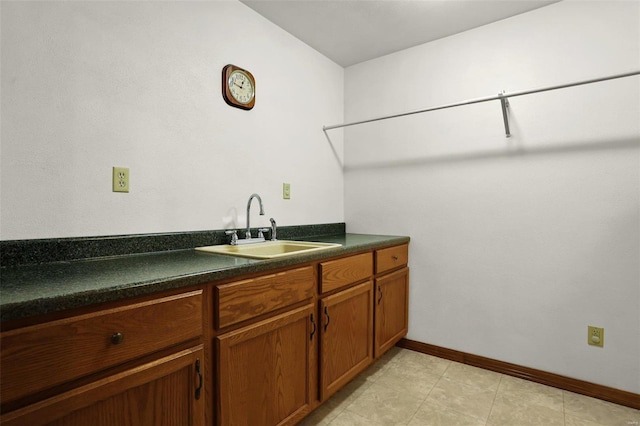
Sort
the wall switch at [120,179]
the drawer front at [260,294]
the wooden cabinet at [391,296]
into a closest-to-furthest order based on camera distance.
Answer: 1. the drawer front at [260,294]
2. the wall switch at [120,179]
3. the wooden cabinet at [391,296]

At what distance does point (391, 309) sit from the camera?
2195 mm

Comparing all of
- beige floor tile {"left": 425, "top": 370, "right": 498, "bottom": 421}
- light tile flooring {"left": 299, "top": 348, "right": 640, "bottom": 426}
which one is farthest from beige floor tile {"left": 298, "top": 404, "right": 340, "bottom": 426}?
beige floor tile {"left": 425, "top": 370, "right": 498, "bottom": 421}

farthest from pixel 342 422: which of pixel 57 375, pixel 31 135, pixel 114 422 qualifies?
pixel 31 135

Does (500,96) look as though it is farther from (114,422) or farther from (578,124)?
(114,422)

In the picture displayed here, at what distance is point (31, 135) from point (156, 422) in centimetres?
107

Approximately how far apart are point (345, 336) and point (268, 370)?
565 mm

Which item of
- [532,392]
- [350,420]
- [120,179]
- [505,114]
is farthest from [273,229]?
[532,392]

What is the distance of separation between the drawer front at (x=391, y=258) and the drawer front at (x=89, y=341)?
1.28 metres

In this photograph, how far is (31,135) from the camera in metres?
1.14

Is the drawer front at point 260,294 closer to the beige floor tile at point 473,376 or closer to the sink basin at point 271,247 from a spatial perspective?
the sink basin at point 271,247

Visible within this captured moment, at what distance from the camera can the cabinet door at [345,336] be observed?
1581 mm

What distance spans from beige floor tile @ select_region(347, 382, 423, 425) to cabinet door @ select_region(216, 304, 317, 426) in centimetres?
39

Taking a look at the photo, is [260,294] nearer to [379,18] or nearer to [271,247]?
[271,247]

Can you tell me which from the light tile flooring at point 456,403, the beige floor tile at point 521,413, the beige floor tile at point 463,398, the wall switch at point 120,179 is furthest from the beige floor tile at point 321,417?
the wall switch at point 120,179
